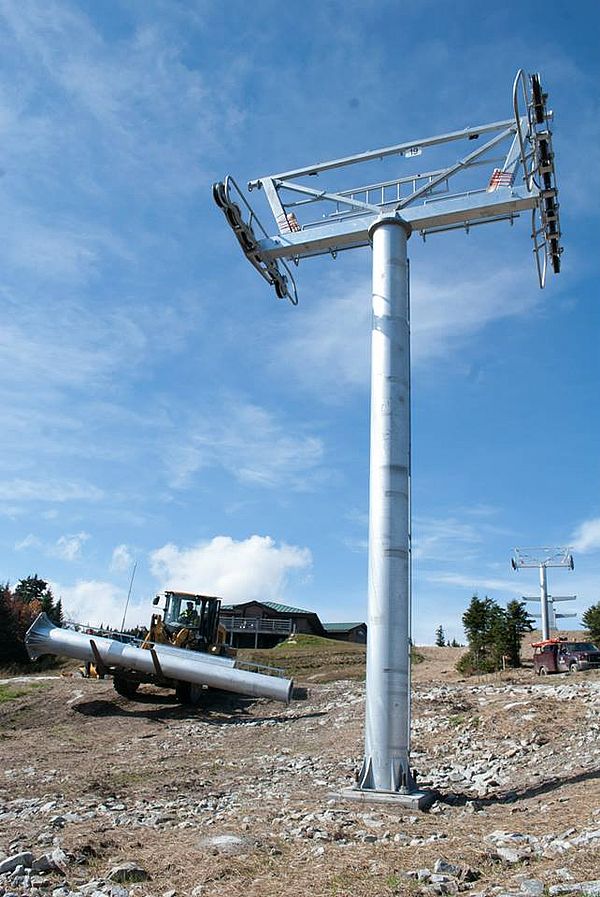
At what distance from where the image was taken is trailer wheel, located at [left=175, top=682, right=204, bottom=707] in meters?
22.5

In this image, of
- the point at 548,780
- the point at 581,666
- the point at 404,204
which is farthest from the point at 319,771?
the point at 581,666

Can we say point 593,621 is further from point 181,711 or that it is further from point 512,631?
point 181,711

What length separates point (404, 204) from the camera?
14242mm

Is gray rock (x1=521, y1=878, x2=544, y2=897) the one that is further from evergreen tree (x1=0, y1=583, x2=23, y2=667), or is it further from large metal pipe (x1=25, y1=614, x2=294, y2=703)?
evergreen tree (x1=0, y1=583, x2=23, y2=667)

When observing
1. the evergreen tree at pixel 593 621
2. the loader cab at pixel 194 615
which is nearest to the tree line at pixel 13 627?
the loader cab at pixel 194 615

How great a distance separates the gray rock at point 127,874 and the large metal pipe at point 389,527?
497cm

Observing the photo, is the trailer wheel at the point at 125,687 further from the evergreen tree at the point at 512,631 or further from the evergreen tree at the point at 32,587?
the evergreen tree at the point at 32,587

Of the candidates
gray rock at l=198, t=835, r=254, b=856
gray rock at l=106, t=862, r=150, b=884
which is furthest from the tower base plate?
gray rock at l=106, t=862, r=150, b=884

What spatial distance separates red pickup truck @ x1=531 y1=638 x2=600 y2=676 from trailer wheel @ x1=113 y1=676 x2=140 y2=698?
643 inches

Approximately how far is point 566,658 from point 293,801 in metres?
21.1

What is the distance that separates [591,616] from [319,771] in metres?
35.8

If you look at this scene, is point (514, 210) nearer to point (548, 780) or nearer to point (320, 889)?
point (548, 780)

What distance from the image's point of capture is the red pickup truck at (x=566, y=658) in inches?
1110

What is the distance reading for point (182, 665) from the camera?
832 inches
